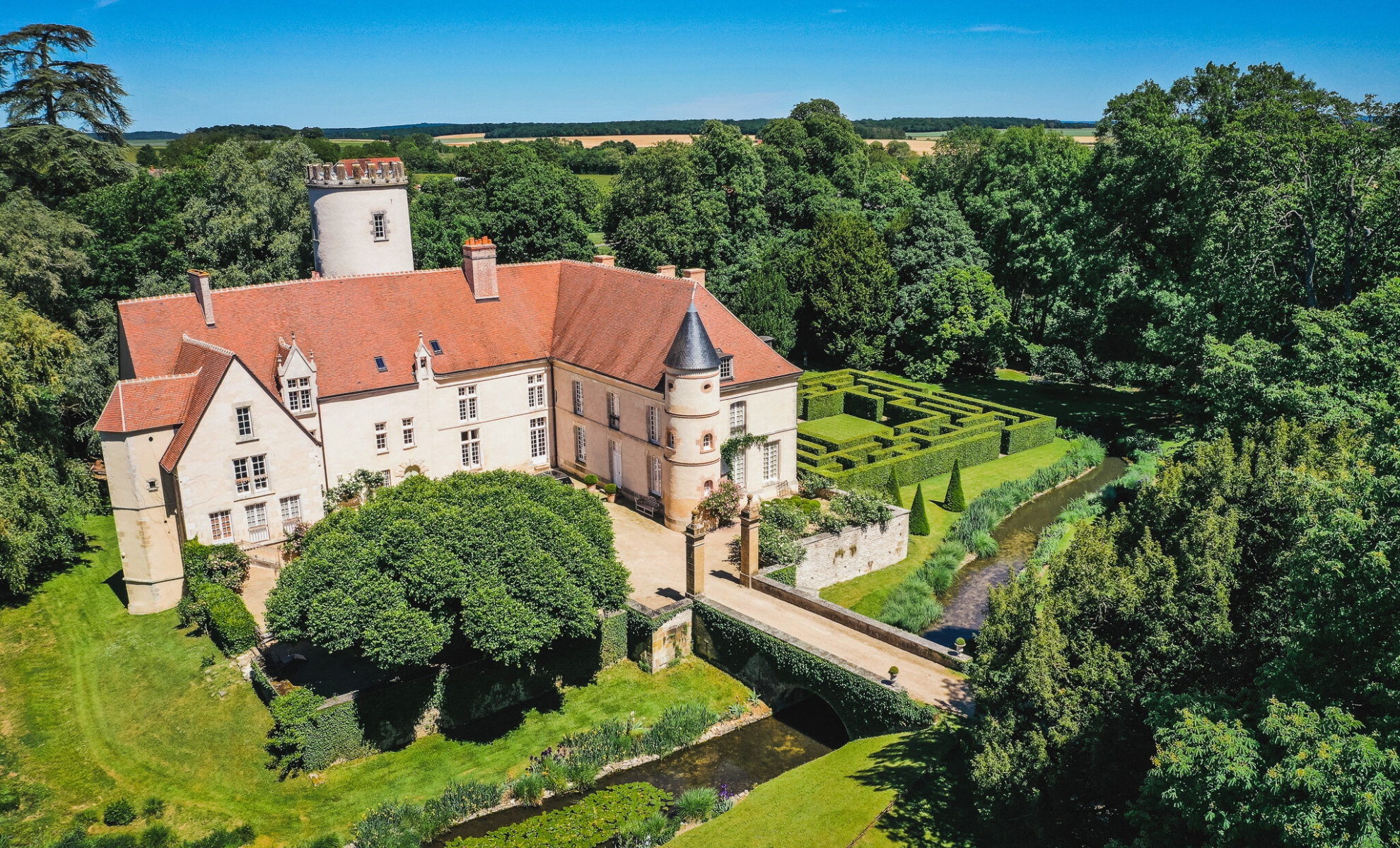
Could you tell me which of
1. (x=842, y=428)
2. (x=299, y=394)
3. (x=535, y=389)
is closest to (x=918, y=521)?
(x=842, y=428)

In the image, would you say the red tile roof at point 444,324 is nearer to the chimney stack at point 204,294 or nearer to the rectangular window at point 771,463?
the chimney stack at point 204,294

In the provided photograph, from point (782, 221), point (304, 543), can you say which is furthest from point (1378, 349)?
point (782, 221)

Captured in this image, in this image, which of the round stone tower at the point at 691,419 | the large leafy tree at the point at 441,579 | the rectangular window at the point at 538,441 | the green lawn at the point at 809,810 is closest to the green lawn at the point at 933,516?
the round stone tower at the point at 691,419

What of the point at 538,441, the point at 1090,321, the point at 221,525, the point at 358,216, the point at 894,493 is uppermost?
the point at 358,216

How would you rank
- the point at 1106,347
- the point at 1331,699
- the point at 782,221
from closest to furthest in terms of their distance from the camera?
the point at 1331,699
the point at 1106,347
the point at 782,221

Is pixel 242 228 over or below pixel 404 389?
over

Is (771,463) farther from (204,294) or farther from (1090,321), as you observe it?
(1090,321)

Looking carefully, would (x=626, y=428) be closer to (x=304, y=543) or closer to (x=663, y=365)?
(x=663, y=365)
